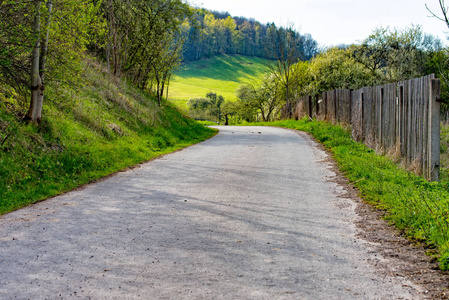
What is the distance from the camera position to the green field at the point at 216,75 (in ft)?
339

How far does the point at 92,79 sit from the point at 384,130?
12.1 metres

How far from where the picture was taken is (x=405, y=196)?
20.8ft

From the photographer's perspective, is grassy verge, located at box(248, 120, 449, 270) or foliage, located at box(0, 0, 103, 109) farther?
foliage, located at box(0, 0, 103, 109)

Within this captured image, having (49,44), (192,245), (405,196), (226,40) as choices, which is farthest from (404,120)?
(226,40)

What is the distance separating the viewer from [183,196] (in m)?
7.39

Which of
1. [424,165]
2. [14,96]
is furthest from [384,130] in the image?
[14,96]

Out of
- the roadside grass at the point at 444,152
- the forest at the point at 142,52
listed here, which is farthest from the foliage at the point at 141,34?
the roadside grass at the point at 444,152

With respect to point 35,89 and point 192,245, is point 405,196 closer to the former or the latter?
point 192,245

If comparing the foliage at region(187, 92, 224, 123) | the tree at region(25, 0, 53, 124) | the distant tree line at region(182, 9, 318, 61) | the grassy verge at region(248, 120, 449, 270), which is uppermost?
the distant tree line at region(182, 9, 318, 61)

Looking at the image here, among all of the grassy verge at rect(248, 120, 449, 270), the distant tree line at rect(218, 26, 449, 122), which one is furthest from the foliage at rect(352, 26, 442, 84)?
the grassy verge at rect(248, 120, 449, 270)

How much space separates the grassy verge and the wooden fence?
0.46 m

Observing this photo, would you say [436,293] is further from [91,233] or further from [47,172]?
[47,172]

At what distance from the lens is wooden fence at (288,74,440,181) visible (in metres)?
8.38

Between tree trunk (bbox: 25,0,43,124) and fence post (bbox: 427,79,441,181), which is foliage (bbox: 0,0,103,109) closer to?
tree trunk (bbox: 25,0,43,124)
